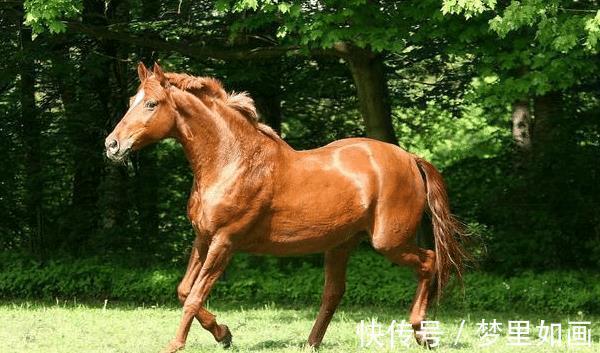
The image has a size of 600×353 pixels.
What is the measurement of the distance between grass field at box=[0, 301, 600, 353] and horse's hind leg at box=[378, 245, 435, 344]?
261mm

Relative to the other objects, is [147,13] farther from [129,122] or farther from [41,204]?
[129,122]

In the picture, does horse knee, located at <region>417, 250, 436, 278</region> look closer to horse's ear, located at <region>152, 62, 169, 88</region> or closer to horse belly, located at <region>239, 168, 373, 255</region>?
horse belly, located at <region>239, 168, 373, 255</region>

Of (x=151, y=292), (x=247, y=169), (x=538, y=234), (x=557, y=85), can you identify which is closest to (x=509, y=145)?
(x=538, y=234)

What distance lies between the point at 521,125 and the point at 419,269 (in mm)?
7775

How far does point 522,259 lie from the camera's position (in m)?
15.1

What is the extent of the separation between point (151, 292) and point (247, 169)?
7581mm

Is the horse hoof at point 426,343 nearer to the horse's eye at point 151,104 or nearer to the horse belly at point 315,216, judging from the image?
the horse belly at point 315,216

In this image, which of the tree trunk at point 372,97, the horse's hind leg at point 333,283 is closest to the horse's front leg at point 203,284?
the horse's hind leg at point 333,283

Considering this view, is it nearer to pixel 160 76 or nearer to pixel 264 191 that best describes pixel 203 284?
pixel 264 191

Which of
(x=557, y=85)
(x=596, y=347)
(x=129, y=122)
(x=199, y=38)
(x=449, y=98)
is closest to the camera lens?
(x=129, y=122)

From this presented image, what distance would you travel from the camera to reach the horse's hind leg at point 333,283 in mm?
8914

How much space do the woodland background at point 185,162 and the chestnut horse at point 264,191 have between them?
4.20 metres

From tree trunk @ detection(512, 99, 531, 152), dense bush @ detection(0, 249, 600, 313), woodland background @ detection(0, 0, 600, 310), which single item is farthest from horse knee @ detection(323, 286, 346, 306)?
tree trunk @ detection(512, 99, 531, 152)

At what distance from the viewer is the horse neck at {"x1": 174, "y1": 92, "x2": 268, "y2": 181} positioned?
8.26 meters
